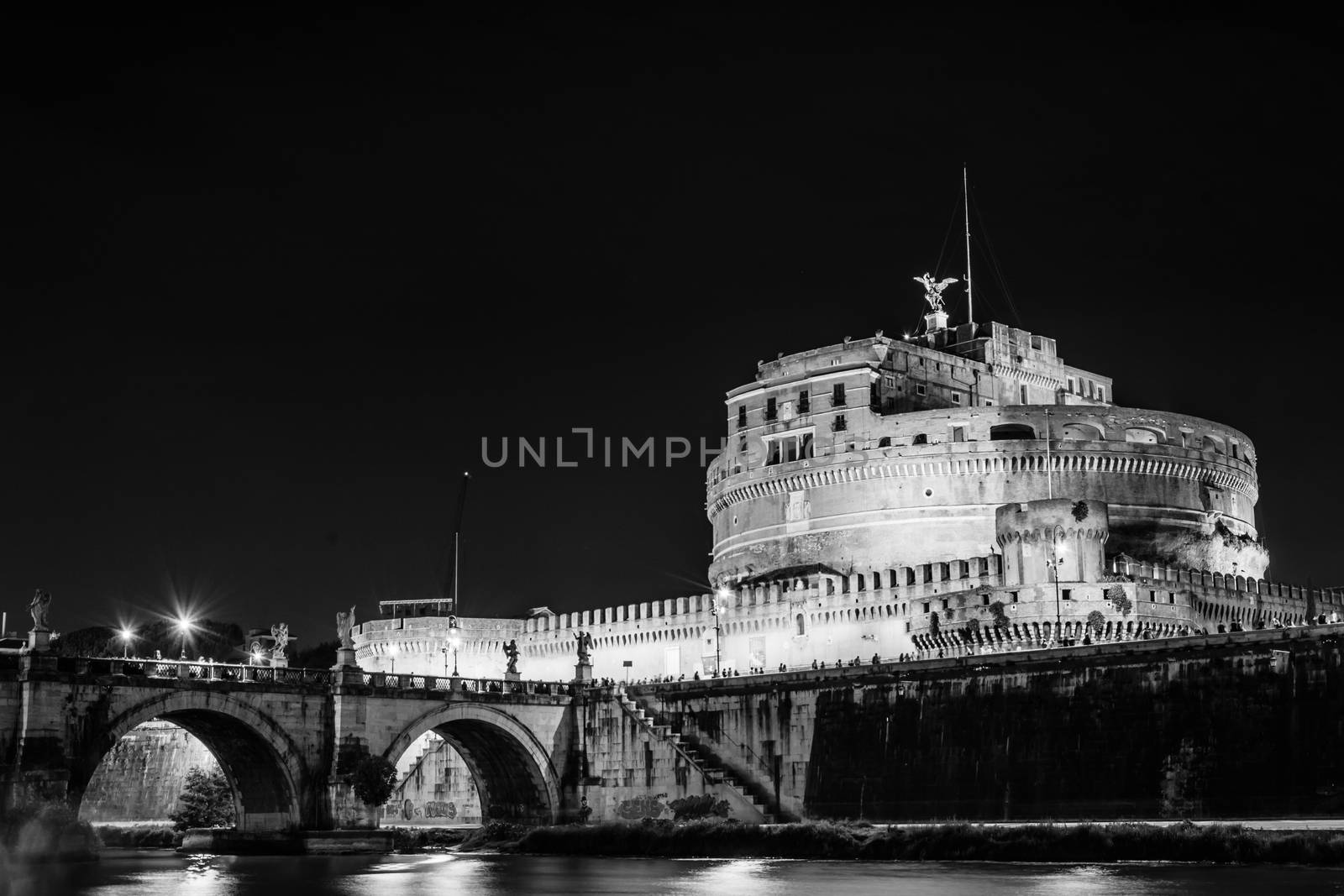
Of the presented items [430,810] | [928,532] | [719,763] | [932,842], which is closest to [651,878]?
[932,842]

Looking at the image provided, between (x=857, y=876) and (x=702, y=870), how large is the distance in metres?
6.22

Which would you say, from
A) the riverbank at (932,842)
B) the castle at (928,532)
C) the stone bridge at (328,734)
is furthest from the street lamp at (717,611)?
the riverbank at (932,842)

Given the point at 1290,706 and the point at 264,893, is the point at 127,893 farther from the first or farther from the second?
the point at 1290,706

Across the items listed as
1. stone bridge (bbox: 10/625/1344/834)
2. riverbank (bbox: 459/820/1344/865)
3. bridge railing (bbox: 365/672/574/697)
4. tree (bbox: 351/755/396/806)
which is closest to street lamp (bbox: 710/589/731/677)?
stone bridge (bbox: 10/625/1344/834)

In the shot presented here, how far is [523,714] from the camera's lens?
6444cm

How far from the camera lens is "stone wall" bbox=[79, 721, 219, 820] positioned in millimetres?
84500

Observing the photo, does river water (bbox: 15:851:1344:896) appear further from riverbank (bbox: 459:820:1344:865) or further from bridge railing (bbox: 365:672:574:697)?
bridge railing (bbox: 365:672:574:697)

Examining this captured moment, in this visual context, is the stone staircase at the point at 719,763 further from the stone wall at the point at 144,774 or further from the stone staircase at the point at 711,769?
the stone wall at the point at 144,774

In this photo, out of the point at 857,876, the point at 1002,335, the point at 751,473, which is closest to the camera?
the point at 857,876

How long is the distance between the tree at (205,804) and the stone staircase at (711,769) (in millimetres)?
16753

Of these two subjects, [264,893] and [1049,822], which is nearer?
[264,893]

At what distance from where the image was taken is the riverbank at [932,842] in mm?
41750

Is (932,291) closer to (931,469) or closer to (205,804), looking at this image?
(931,469)

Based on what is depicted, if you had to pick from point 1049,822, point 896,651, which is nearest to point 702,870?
point 1049,822
